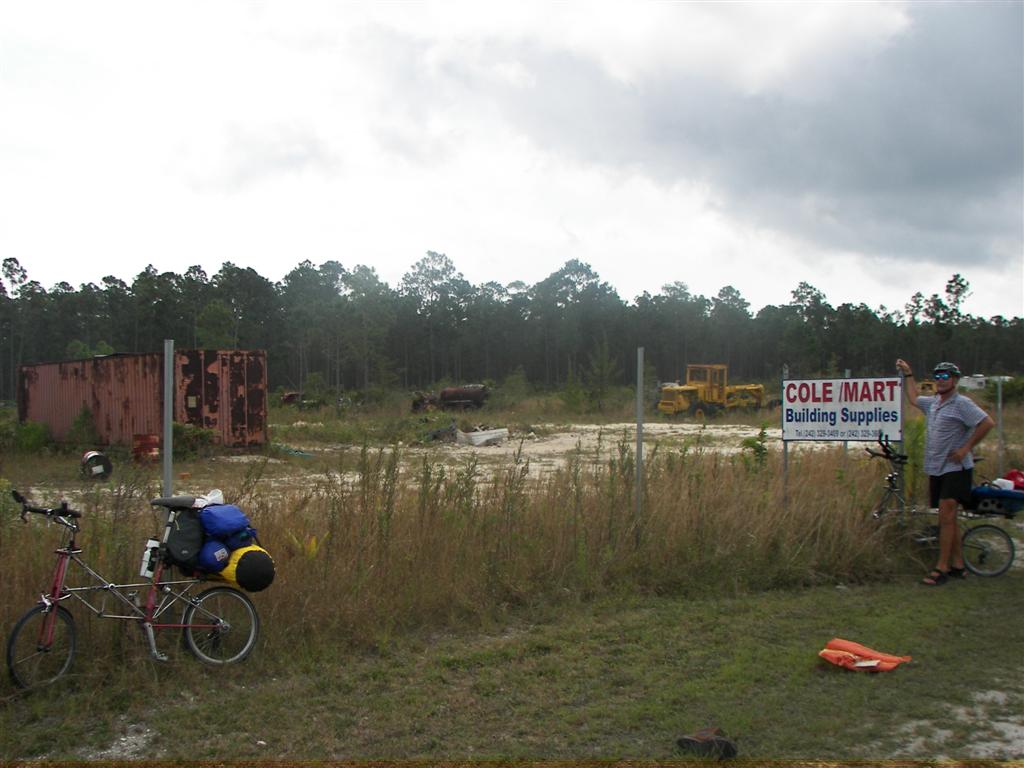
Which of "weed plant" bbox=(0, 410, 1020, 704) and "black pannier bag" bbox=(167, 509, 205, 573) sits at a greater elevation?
"black pannier bag" bbox=(167, 509, 205, 573)

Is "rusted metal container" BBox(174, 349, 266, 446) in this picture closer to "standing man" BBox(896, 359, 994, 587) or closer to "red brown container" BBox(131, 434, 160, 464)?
"red brown container" BBox(131, 434, 160, 464)

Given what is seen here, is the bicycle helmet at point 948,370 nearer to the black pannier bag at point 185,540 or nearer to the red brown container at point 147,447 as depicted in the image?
the black pannier bag at point 185,540

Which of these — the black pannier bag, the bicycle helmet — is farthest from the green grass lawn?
the bicycle helmet

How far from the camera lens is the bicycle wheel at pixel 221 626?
5012 millimetres

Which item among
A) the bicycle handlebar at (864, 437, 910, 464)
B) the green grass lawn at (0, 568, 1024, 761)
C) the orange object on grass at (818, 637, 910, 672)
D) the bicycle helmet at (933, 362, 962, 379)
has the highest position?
the bicycle helmet at (933, 362, 962, 379)

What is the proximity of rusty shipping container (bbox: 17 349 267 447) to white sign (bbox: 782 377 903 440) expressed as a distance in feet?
51.0

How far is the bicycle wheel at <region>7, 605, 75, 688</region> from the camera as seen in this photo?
4504mm

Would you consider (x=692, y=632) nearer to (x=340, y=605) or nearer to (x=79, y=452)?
(x=340, y=605)

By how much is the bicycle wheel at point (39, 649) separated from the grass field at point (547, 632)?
4.6 inches

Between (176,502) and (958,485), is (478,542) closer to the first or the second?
(176,502)

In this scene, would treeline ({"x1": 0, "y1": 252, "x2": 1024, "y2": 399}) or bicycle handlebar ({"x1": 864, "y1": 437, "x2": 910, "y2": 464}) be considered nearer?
bicycle handlebar ({"x1": 864, "y1": 437, "x2": 910, "y2": 464})

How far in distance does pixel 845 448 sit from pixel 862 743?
6003 mm

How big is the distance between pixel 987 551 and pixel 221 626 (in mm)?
6849

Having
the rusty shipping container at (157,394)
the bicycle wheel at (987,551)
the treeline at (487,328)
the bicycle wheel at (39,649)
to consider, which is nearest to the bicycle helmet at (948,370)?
the bicycle wheel at (987,551)
